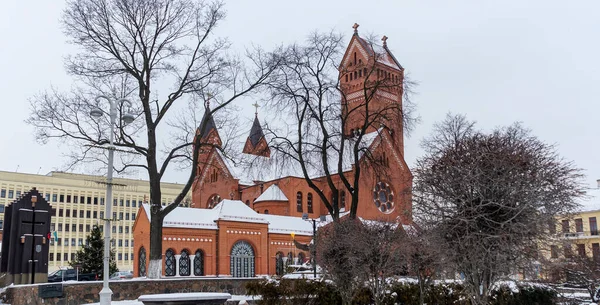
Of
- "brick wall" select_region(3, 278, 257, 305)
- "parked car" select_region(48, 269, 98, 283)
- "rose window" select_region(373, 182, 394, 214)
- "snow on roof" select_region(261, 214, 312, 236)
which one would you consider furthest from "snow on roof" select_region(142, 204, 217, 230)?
"rose window" select_region(373, 182, 394, 214)

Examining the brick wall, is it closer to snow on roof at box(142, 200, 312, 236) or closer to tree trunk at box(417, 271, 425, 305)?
tree trunk at box(417, 271, 425, 305)

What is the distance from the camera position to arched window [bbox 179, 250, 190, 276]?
40.6m

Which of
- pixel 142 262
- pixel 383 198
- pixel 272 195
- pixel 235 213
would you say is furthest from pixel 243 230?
pixel 383 198

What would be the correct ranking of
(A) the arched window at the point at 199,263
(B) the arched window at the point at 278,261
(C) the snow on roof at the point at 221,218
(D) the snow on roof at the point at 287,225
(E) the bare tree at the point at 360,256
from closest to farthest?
1. (E) the bare tree at the point at 360,256
2. (C) the snow on roof at the point at 221,218
3. (A) the arched window at the point at 199,263
4. (B) the arched window at the point at 278,261
5. (D) the snow on roof at the point at 287,225

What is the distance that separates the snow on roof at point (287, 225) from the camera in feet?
152

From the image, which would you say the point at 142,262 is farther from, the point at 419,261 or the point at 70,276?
the point at 419,261

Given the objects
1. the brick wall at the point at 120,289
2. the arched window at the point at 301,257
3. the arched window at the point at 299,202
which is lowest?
the brick wall at the point at 120,289

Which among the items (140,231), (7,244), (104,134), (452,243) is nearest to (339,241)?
(452,243)

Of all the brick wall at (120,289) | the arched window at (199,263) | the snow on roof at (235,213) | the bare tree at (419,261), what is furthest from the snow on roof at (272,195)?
the bare tree at (419,261)

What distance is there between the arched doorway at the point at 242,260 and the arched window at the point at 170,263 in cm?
437

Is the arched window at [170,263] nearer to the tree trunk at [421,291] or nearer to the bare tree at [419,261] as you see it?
the bare tree at [419,261]

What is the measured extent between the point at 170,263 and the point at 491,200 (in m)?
30.8

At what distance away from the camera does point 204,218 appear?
42406mm

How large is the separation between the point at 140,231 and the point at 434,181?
33.6m
